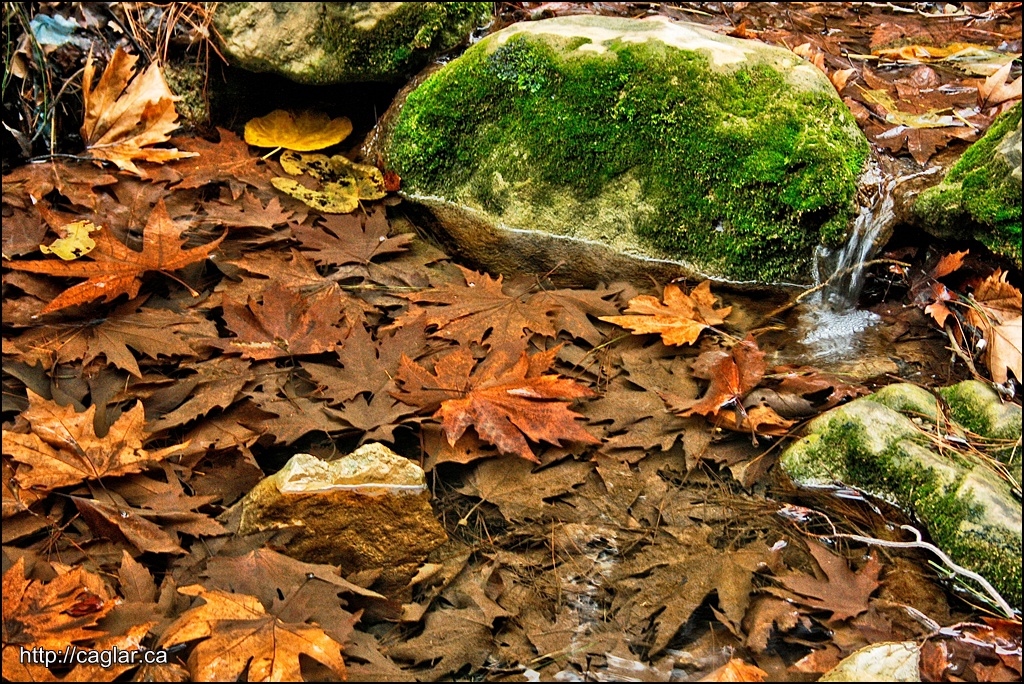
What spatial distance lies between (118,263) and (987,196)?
140 inches

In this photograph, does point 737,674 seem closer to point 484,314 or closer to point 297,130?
point 484,314

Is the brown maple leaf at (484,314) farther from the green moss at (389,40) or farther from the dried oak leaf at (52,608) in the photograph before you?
the green moss at (389,40)

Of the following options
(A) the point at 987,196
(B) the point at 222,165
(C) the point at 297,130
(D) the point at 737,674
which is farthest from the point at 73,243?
(A) the point at 987,196

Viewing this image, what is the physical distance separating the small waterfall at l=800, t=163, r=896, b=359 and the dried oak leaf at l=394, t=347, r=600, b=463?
4.31 ft

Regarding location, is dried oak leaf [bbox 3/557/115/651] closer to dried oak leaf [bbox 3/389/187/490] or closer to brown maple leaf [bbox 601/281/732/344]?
dried oak leaf [bbox 3/389/187/490]

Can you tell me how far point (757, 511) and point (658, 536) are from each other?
13.9 inches

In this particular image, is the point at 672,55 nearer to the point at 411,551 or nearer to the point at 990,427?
the point at 990,427

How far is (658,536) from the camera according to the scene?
2496 millimetres

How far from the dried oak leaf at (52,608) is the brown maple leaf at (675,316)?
2.01 m

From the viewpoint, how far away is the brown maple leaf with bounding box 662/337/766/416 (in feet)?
9.13

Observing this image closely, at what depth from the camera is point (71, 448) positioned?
247 centimetres

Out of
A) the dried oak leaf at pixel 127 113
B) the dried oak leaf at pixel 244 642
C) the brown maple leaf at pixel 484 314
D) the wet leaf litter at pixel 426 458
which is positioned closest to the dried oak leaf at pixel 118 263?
the wet leaf litter at pixel 426 458

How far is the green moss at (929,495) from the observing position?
2.29m

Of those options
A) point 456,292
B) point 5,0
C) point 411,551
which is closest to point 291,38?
point 5,0
